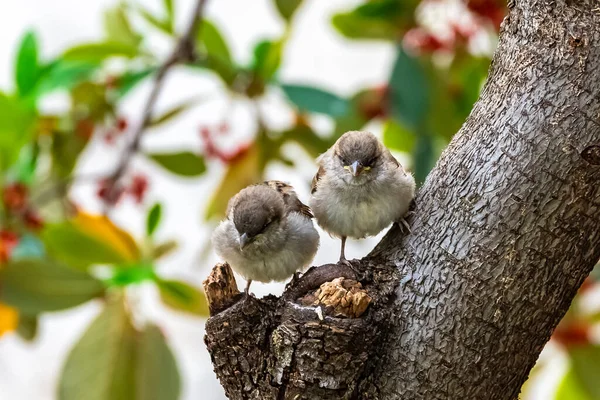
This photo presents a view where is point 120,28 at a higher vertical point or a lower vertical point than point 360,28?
higher

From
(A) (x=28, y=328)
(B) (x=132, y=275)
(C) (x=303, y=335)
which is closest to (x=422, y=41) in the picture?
(B) (x=132, y=275)

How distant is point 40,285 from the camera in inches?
70.1

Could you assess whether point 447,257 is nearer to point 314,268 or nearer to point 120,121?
point 314,268

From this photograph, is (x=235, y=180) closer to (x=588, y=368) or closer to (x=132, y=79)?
(x=132, y=79)

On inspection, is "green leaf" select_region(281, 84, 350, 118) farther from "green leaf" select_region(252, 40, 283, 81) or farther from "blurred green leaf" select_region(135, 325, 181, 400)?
"blurred green leaf" select_region(135, 325, 181, 400)

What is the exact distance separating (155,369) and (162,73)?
2.54 feet

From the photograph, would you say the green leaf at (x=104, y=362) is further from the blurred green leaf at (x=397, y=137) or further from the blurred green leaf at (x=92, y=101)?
the blurred green leaf at (x=397, y=137)

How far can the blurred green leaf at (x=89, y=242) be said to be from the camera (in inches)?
72.7

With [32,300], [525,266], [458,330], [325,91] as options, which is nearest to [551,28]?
[525,266]

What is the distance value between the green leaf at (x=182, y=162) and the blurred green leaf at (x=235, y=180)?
5.1 inches

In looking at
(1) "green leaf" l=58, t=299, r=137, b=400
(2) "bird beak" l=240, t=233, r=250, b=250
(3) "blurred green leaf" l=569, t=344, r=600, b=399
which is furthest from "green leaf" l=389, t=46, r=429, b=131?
(1) "green leaf" l=58, t=299, r=137, b=400

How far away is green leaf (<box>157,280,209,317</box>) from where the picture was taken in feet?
6.03

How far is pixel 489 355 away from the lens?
41.3 inches

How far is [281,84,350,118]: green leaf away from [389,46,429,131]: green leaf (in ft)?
0.45
